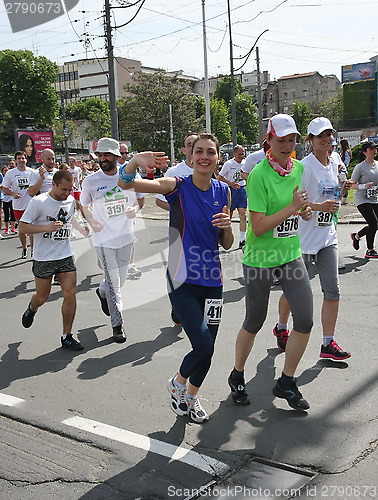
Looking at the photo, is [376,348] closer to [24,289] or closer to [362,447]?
[362,447]

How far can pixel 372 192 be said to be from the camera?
9.93m

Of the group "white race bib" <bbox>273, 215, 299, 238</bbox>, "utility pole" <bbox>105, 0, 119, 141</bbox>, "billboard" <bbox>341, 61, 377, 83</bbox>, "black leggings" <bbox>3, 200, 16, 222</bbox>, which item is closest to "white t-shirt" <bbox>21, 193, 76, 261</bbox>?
"white race bib" <bbox>273, 215, 299, 238</bbox>

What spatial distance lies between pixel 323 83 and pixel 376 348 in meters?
133

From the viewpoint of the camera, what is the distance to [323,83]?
13012cm

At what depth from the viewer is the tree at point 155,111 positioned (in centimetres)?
6919

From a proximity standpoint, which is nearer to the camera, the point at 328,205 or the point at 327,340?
the point at 328,205

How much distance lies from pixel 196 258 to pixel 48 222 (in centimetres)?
269

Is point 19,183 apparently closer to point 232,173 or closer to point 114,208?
point 232,173

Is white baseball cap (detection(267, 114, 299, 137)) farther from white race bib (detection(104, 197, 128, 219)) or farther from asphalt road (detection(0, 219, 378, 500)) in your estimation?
white race bib (detection(104, 197, 128, 219))

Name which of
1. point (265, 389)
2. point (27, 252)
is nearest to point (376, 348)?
point (265, 389)

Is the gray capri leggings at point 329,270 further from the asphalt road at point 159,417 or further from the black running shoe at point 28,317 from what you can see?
the black running shoe at point 28,317

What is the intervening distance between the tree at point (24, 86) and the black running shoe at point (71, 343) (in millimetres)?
70466

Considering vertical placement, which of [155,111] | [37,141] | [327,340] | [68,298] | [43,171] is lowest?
[327,340]

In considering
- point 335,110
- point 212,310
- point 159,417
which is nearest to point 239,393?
point 159,417
